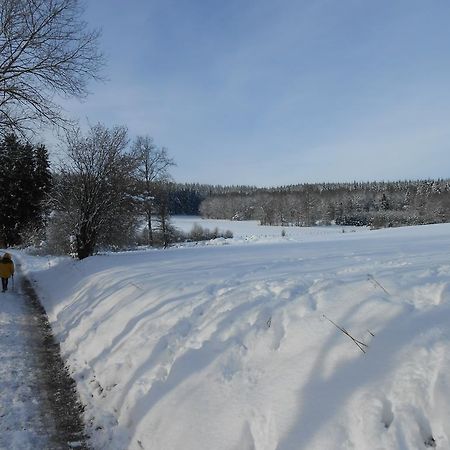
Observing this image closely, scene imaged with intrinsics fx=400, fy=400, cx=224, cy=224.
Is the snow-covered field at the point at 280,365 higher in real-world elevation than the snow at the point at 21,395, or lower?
higher

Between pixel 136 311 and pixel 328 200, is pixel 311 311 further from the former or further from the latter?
pixel 328 200

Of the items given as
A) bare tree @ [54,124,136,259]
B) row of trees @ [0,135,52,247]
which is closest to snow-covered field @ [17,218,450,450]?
bare tree @ [54,124,136,259]

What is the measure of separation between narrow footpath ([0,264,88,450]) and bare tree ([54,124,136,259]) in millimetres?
12668

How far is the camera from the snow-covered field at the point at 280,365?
10.6ft

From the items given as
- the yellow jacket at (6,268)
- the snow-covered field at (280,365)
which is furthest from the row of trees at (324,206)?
the snow-covered field at (280,365)

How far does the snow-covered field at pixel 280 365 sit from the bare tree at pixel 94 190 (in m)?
15.3

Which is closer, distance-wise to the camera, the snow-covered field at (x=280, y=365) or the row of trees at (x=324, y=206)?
the snow-covered field at (x=280, y=365)

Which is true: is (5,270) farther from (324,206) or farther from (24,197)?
(324,206)

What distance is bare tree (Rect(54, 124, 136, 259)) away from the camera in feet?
71.4

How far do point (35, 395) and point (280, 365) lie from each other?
3.65 m

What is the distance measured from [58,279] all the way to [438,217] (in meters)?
75.6

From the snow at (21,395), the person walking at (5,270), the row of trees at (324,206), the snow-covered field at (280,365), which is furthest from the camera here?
the row of trees at (324,206)

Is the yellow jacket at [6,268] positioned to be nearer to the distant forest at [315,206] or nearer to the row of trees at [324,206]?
the distant forest at [315,206]

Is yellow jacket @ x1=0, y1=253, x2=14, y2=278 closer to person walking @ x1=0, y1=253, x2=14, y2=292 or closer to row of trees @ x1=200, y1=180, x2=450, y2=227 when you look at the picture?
person walking @ x1=0, y1=253, x2=14, y2=292
